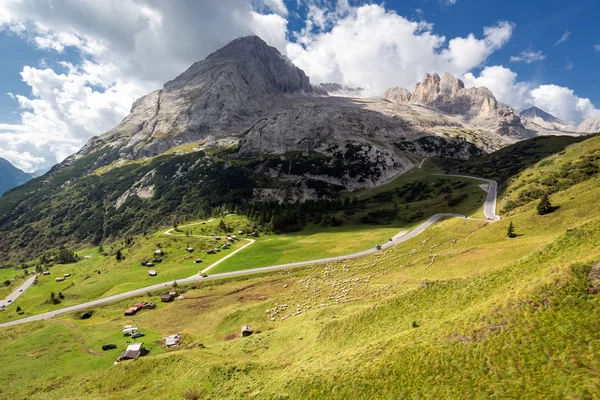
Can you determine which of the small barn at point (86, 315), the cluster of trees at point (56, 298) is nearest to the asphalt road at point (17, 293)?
the cluster of trees at point (56, 298)

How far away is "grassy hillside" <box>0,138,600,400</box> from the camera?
21.1 meters

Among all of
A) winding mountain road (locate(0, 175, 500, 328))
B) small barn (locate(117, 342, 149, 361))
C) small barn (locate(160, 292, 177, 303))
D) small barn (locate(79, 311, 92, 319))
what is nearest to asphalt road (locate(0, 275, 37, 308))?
winding mountain road (locate(0, 175, 500, 328))

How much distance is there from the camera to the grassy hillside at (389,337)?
21141 mm

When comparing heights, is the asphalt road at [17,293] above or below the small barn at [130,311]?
below

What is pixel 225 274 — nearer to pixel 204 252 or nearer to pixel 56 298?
pixel 204 252

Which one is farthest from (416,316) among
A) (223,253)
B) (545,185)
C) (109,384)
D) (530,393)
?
(545,185)

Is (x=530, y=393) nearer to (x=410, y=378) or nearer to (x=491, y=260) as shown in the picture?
(x=410, y=378)

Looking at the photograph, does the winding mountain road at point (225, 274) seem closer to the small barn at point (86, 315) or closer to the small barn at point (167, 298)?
the small barn at point (86, 315)

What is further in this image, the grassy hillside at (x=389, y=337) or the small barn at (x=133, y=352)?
the small barn at (x=133, y=352)

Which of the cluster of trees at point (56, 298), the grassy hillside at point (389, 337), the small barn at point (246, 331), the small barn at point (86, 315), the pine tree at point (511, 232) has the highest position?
the pine tree at point (511, 232)

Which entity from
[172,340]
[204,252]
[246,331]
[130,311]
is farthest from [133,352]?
[204,252]

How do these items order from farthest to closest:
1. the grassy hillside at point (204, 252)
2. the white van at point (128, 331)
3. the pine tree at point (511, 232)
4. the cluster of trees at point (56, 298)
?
the grassy hillside at point (204, 252) → the cluster of trees at point (56, 298) → the pine tree at point (511, 232) → the white van at point (128, 331)

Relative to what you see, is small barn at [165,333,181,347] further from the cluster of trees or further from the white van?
the cluster of trees

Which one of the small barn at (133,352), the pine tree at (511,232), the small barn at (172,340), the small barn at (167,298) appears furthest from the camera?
the small barn at (167,298)
